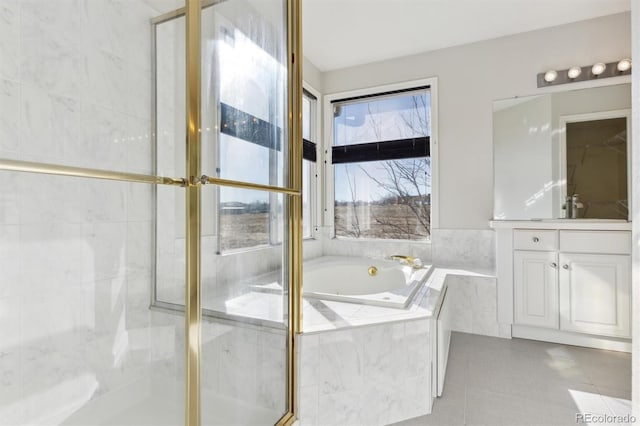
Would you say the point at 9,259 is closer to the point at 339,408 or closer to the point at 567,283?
the point at 339,408

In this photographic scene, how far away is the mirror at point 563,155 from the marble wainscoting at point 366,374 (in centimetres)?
187

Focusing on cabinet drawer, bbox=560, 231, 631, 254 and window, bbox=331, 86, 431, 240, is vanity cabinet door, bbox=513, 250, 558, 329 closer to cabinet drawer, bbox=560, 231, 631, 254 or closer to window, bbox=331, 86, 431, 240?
cabinet drawer, bbox=560, 231, 631, 254

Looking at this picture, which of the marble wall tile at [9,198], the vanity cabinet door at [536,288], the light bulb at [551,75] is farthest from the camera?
the light bulb at [551,75]

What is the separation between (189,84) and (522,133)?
2.92m

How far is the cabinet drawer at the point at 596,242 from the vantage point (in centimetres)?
230

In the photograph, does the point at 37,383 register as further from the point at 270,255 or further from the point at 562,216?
the point at 562,216

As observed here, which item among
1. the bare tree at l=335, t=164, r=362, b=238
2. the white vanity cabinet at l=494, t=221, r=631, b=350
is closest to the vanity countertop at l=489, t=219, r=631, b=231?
the white vanity cabinet at l=494, t=221, r=631, b=350

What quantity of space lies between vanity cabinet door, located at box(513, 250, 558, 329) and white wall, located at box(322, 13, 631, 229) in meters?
0.52

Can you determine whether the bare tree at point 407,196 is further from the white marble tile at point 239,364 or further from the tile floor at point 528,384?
the white marble tile at point 239,364

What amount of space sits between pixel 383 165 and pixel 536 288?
176 cm

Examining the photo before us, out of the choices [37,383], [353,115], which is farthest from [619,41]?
[37,383]

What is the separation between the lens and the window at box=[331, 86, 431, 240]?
3.29 meters

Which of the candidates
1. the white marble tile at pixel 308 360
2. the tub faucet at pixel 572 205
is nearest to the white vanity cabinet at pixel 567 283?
the tub faucet at pixel 572 205

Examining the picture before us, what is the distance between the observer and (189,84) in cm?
91
